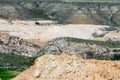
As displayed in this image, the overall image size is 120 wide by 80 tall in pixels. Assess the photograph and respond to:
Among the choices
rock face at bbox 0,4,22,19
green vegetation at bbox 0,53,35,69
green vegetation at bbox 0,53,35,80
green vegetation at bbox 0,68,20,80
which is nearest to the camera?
green vegetation at bbox 0,68,20,80

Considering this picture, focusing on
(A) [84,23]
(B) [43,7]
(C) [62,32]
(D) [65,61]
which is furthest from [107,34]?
(D) [65,61]

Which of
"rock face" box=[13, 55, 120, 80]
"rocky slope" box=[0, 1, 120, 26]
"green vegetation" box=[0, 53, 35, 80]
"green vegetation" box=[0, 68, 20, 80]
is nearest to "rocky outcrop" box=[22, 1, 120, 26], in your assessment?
"rocky slope" box=[0, 1, 120, 26]

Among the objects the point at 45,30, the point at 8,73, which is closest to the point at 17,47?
the point at 8,73

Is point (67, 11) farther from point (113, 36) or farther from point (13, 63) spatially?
point (13, 63)

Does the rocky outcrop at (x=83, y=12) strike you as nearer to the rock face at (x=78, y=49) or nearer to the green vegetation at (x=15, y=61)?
the rock face at (x=78, y=49)

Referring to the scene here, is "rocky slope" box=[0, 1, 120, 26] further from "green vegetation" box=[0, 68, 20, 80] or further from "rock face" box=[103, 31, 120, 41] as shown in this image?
"green vegetation" box=[0, 68, 20, 80]

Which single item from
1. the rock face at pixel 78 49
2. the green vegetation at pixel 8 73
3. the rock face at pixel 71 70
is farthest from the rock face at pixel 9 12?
the rock face at pixel 71 70
